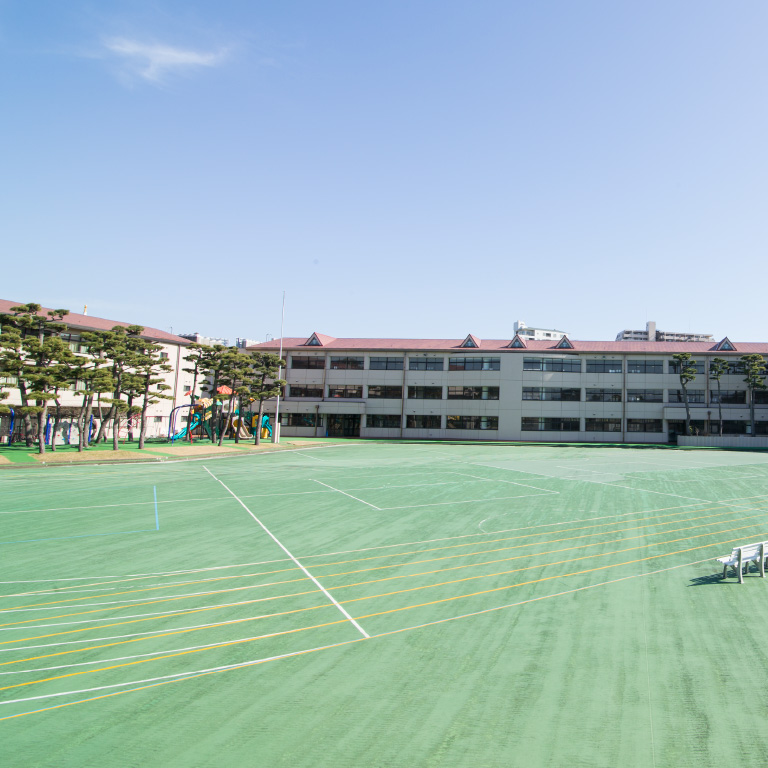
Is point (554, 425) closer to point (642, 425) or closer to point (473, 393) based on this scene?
point (473, 393)

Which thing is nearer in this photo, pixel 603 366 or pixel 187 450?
pixel 187 450

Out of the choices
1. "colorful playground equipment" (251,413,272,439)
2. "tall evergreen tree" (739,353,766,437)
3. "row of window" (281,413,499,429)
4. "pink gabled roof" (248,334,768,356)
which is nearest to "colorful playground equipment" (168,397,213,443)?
"colorful playground equipment" (251,413,272,439)

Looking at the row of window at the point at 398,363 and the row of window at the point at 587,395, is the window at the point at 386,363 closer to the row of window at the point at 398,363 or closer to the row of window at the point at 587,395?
the row of window at the point at 398,363

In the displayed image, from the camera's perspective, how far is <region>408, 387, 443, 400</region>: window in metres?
67.2

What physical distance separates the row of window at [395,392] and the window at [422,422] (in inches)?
101

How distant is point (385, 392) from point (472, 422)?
39.7 feet

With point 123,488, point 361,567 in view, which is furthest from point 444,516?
point 123,488

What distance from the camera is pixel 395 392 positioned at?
67.8m

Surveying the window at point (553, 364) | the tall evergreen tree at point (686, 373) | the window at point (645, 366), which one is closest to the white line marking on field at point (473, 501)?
the window at point (553, 364)

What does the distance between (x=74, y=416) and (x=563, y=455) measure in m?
44.4

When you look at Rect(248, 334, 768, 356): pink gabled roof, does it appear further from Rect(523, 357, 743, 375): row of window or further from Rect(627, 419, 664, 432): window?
Rect(627, 419, 664, 432): window

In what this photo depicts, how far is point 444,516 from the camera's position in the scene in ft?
63.2

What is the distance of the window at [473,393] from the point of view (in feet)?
217

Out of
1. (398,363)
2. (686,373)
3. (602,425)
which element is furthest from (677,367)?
(398,363)
